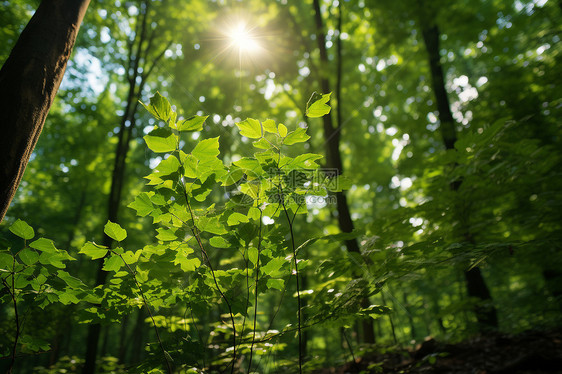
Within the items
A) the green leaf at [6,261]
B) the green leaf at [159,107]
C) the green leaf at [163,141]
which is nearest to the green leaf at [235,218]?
the green leaf at [163,141]

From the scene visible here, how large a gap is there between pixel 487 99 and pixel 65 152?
10.7 m

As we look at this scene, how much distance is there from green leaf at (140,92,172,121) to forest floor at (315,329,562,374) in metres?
2.66

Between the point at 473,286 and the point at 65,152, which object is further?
the point at 65,152

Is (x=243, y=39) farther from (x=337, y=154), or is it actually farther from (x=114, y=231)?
(x=114, y=231)

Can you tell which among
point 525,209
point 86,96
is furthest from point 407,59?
point 86,96

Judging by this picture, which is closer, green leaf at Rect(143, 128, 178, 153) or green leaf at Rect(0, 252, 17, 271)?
green leaf at Rect(143, 128, 178, 153)

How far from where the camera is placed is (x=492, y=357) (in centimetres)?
342

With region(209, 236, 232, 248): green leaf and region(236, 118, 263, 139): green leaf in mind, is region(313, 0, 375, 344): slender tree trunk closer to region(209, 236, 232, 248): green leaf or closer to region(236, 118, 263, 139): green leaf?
region(209, 236, 232, 248): green leaf

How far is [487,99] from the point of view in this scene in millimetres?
5004

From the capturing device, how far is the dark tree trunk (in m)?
1.19

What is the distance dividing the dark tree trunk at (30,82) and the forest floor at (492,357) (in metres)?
2.87

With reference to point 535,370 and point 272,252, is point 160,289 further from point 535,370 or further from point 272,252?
point 535,370

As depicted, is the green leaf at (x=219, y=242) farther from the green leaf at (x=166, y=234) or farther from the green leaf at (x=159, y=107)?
the green leaf at (x=159, y=107)

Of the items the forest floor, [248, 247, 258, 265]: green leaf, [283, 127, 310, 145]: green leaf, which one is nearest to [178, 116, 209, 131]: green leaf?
[283, 127, 310, 145]: green leaf
